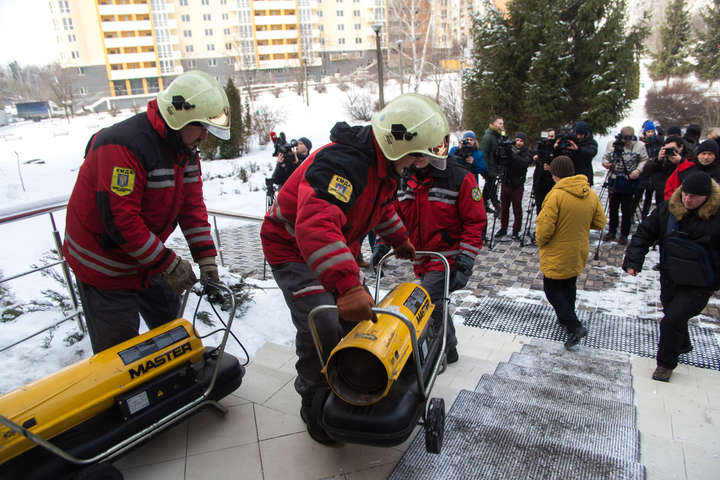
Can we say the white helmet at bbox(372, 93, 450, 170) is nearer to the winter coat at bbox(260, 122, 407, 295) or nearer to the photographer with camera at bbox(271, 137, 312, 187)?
the winter coat at bbox(260, 122, 407, 295)

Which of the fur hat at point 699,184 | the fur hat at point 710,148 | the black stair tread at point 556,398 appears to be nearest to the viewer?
the black stair tread at point 556,398

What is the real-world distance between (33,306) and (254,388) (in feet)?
6.79

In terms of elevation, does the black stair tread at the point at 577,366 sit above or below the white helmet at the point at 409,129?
below

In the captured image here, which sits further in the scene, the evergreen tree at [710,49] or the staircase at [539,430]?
the evergreen tree at [710,49]

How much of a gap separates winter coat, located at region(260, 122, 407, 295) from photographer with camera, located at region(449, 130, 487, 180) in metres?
4.17

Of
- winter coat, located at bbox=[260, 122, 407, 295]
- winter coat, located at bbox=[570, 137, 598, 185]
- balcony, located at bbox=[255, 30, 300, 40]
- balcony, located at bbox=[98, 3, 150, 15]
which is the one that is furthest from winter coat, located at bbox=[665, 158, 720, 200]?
balcony, located at bbox=[98, 3, 150, 15]

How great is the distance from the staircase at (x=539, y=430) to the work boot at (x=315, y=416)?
0.42 m

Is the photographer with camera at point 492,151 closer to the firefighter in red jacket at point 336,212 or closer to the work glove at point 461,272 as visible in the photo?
the work glove at point 461,272

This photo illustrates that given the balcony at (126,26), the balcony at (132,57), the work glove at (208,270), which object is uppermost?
the balcony at (126,26)

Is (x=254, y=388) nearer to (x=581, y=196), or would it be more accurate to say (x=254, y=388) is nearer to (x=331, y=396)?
(x=331, y=396)

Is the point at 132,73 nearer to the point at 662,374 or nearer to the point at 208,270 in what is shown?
the point at 208,270

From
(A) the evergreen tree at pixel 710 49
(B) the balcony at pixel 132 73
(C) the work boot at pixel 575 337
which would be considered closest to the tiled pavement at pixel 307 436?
(C) the work boot at pixel 575 337

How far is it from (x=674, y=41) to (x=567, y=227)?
103ft

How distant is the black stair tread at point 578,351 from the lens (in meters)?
4.11
